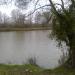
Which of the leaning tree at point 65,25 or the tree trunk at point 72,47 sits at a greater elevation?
the leaning tree at point 65,25

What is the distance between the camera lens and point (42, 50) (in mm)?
16672

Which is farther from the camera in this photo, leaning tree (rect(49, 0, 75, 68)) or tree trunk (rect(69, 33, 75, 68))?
tree trunk (rect(69, 33, 75, 68))

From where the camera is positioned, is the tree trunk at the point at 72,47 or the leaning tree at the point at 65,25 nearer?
the leaning tree at the point at 65,25

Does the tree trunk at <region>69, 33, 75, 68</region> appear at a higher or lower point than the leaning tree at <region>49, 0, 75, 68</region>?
lower

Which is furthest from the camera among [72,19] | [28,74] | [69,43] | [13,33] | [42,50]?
[13,33]

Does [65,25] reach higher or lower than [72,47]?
higher

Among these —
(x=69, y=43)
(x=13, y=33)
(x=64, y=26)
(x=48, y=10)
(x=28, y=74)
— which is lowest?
(x=13, y=33)

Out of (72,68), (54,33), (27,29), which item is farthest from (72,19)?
(27,29)

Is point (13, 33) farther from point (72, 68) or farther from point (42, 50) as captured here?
point (72, 68)

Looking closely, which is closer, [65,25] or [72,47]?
[65,25]

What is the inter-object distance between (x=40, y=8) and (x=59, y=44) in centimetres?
137

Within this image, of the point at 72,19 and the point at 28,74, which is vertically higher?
the point at 72,19

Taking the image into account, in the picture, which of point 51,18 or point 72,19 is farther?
point 51,18

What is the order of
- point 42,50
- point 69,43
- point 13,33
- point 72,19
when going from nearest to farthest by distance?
1. point 72,19
2. point 69,43
3. point 42,50
4. point 13,33
